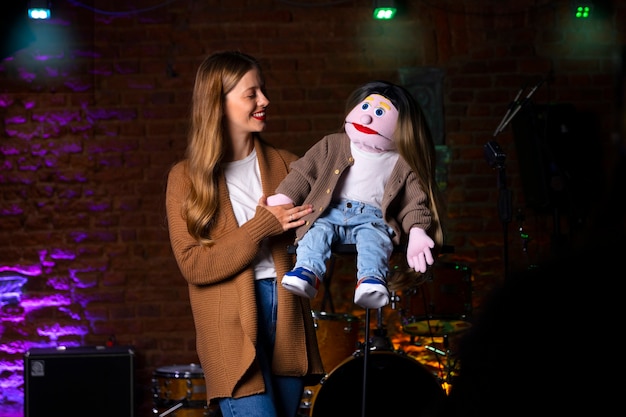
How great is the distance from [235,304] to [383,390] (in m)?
1.33

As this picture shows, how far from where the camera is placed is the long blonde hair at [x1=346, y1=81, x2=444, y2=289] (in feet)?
8.64

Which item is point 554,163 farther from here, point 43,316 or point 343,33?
point 43,316

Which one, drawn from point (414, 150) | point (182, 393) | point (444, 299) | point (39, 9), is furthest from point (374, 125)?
point (39, 9)

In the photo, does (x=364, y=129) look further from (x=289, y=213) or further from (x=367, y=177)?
(x=289, y=213)

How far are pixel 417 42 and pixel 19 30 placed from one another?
81.4 inches

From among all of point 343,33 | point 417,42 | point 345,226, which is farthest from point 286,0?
point 345,226

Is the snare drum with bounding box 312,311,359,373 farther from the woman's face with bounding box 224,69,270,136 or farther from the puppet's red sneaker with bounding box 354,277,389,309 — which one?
the puppet's red sneaker with bounding box 354,277,389,309

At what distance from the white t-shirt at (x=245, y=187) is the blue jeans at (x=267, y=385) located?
0.40 feet

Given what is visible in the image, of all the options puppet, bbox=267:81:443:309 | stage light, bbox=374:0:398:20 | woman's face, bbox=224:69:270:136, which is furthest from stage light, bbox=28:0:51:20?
puppet, bbox=267:81:443:309

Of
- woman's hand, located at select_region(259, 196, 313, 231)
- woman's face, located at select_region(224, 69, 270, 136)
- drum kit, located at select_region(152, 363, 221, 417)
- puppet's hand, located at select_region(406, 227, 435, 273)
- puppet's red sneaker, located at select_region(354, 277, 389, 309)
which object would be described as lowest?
drum kit, located at select_region(152, 363, 221, 417)

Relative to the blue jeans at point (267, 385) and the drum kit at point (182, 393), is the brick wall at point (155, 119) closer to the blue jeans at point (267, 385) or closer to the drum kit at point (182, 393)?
the drum kit at point (182, 393)

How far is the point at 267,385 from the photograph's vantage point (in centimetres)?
250

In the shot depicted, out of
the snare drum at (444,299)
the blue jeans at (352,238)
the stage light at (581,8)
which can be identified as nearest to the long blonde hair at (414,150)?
the blue jeans at (352,238)

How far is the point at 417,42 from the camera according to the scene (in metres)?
4.87
